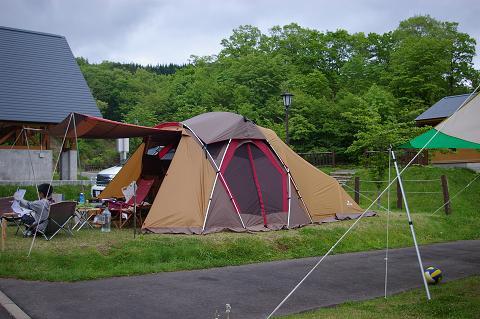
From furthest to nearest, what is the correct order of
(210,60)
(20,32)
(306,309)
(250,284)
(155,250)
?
(210,60), (20,32), (155,250), (250,284), (306,309)

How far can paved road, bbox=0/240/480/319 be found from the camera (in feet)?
19.1

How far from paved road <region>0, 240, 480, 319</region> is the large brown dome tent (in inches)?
74.6

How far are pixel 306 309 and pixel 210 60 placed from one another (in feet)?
126

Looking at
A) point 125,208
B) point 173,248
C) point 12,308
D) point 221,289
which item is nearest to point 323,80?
point 125,208

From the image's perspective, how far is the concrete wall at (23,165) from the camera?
680 inches

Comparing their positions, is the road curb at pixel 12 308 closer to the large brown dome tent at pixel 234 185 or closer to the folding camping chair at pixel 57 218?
the folding camping chair at pixel 57 218

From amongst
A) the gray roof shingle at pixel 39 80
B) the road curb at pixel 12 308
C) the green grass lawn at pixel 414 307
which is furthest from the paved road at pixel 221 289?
the gray roof shingle at pixel 39 80

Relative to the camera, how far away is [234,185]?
10789mm

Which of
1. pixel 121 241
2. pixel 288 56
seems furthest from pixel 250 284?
pixel 288 56

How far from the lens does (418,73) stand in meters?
33.2

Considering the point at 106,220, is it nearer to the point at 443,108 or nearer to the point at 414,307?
the point at 414,307

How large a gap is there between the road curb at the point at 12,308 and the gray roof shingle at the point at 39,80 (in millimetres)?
12432

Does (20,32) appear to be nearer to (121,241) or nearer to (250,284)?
(121,241)

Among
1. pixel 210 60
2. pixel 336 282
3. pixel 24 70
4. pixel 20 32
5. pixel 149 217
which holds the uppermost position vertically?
pixel 210 60
